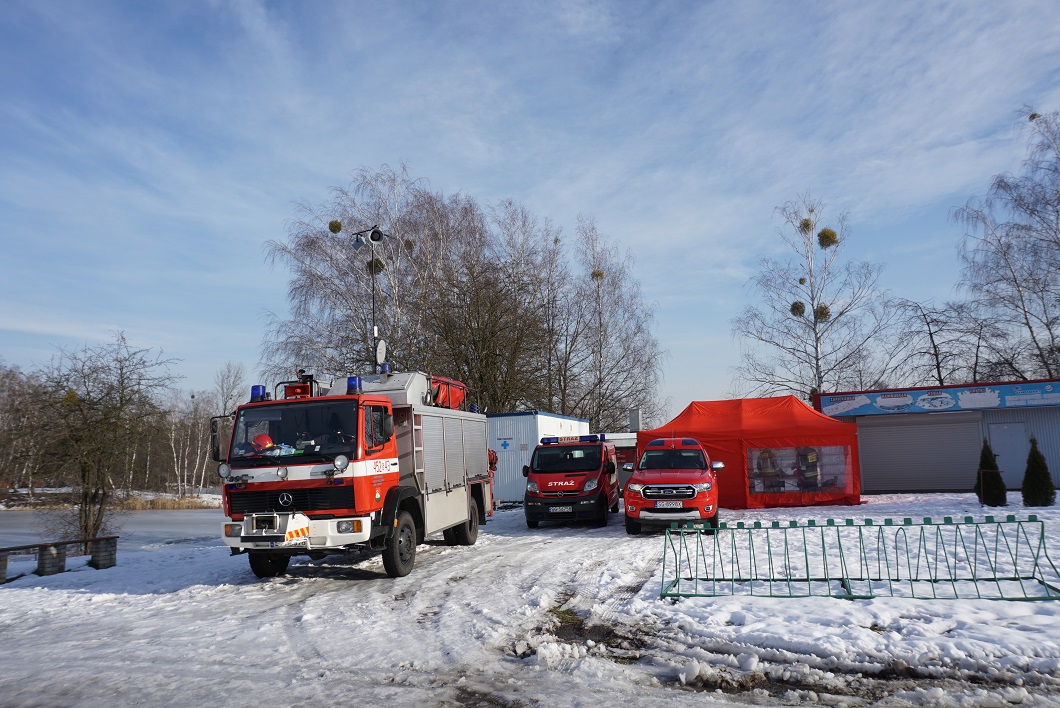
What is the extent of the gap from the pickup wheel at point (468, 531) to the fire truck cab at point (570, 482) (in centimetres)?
222

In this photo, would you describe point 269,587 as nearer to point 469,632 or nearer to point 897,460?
point 469,632

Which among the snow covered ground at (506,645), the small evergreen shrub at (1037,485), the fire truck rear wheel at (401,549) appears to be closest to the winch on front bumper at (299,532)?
the snow covered ground at (506,645)

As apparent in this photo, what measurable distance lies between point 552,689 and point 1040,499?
17.1 meters

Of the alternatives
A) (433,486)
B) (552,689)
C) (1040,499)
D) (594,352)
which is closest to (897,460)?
(1040,499)

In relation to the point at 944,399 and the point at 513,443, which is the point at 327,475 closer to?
the point at 513,443

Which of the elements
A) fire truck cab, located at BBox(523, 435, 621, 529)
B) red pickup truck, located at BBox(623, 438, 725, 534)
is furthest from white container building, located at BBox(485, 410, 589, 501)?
red pickup truck, located at BBox(623, 438, 725, 534)

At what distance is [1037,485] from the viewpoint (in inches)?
694

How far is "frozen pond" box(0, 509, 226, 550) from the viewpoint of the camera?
20.3 meters

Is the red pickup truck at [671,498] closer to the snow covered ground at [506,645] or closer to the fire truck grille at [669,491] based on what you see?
the fire truck grille at [669,491]

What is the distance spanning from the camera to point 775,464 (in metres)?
19.4

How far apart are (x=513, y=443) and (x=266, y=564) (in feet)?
48.2

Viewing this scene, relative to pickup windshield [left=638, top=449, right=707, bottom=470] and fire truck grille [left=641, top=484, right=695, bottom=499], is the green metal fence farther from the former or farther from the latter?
pickup windshield [left=638, top=449, right=707, bottom=470]

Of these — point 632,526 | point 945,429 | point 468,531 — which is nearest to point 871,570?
point 632,526

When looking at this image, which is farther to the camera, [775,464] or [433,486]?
[775,464]
